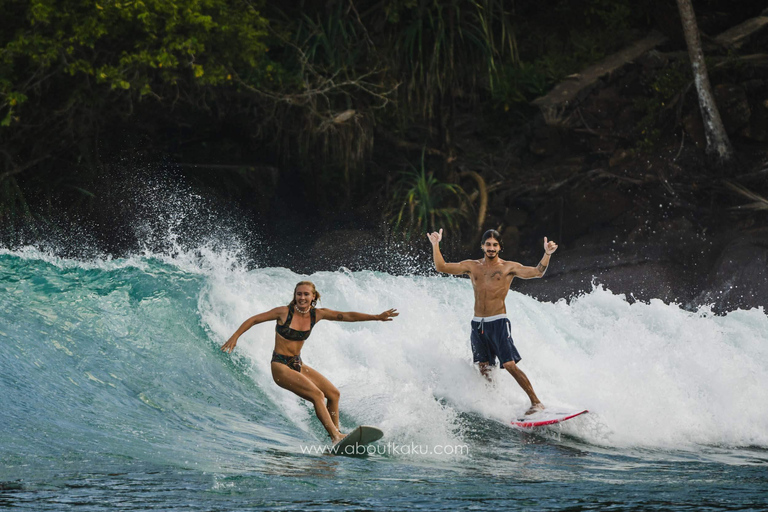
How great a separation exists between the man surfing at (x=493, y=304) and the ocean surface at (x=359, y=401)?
0.37 metres

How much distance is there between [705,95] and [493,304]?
11127mm

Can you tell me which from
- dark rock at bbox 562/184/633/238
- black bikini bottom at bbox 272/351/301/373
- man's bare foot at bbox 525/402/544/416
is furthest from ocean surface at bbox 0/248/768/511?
dark rock at bbox 562/184/633/238

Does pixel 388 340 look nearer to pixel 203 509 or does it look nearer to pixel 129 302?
pixel 129 302

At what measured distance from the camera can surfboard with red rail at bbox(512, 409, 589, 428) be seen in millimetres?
7863

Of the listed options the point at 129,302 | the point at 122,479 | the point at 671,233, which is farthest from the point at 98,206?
the point at 122,479

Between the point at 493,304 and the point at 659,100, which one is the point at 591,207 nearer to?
the point at 659,100

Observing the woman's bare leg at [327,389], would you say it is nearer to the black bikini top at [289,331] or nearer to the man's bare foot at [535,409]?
the black bikini top at [289,331]

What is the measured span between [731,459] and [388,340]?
3.99m

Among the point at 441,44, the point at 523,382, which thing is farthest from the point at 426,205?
the point at 523,382

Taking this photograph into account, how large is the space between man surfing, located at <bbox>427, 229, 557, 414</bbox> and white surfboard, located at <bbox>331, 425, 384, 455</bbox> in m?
2.01

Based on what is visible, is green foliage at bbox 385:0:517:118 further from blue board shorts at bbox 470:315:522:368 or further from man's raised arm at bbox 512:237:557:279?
blue board shorts at bbox 470:315:522:368

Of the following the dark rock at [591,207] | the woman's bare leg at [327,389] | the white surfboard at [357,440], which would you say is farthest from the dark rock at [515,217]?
the white surfboard at [357,440]

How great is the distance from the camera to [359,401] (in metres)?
8.39

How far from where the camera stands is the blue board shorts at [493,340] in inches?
324
